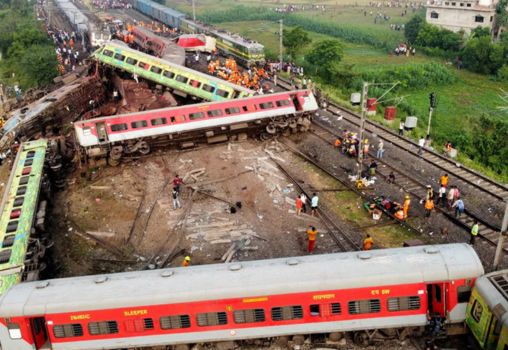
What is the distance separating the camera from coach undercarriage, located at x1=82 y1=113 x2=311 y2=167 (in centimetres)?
3272

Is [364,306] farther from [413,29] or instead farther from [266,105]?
[413,29]

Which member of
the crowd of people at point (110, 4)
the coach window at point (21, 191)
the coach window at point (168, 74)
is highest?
the crowd of people at point (110, 4)

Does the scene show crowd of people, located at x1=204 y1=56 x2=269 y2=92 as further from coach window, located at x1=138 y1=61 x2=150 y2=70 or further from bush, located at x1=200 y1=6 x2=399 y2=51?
bush, located at x1=200 y1=6 x2=399 y2=51

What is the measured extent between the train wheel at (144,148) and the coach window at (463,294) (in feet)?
75.0

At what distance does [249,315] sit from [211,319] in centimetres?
121

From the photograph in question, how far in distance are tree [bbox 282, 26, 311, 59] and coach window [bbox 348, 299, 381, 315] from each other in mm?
46445

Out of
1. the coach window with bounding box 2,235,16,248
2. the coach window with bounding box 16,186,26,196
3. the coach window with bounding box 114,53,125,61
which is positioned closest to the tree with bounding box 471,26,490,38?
the coach window with bounding box 114,53,125,61

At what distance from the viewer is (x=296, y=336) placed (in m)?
17.0

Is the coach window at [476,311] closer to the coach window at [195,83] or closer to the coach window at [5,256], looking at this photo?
the coach window at [5,256]

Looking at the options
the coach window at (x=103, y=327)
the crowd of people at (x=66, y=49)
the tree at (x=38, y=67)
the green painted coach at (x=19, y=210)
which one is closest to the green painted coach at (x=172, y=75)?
the tree at (x=38, y=67)

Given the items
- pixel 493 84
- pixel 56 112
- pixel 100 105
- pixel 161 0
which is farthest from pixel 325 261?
pixel 161 0

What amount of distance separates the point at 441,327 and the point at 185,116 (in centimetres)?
2243

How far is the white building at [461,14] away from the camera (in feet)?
232

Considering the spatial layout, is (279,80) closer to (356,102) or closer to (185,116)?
(356,102)
